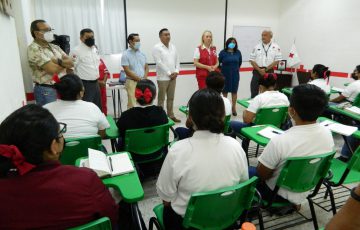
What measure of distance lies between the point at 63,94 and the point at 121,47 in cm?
320

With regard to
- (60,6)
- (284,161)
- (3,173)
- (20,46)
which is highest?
(60,6)

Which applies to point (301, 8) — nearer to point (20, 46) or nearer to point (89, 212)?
point (20, 46)

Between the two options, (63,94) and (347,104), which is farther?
(347,104)

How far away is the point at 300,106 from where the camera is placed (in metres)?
1.67

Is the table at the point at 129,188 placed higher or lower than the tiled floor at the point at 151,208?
higher

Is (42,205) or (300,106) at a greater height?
(300,106)

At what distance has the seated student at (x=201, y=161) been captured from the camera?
4.19 ft

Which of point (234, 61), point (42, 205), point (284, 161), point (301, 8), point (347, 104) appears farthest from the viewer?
point (301, 8)

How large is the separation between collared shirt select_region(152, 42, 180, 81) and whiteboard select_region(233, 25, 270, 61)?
2.13m

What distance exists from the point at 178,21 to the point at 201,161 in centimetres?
464

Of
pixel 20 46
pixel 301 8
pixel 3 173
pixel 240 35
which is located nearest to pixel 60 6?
pixel 20 46

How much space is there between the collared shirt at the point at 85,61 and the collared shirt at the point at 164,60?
3.54ft

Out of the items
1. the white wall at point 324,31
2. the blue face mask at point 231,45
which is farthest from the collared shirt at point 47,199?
the white wall at point 324,31

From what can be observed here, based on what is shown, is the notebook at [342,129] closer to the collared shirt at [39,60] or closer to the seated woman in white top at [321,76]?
the seated woman in white top at [321,76]
